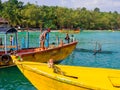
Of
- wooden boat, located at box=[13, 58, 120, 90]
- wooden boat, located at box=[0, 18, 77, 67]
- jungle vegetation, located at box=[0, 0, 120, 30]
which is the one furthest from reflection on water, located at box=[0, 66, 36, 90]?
jungle vegetation, located at box=[0, 0, 120, 30]

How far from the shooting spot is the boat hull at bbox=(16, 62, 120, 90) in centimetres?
1027

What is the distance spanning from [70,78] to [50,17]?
111 m

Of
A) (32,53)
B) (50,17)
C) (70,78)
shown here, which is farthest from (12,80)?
(50,17)

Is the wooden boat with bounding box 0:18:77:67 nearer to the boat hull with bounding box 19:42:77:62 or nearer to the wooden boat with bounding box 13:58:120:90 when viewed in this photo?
the boat hull with bounding box 19:42:77:62

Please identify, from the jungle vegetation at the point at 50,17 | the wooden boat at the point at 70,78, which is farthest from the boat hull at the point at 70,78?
the jungle vegetation at the point at 50,17

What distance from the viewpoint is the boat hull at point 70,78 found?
10266mm

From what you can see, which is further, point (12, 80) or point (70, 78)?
point (12, 80)

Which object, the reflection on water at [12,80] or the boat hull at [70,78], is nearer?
the boat hull at [70,78]

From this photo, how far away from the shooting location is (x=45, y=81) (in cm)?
1113

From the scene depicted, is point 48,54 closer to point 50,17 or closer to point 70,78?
point 70,78

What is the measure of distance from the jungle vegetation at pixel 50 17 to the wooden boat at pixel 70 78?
273 ft

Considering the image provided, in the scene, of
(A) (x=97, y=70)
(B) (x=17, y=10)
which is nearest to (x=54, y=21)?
(B) (x=17, y=10)

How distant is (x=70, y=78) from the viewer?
10.4 metres

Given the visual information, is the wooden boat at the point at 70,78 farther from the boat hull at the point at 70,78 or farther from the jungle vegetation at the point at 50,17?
the jungle vegetation at the point at 50,17
